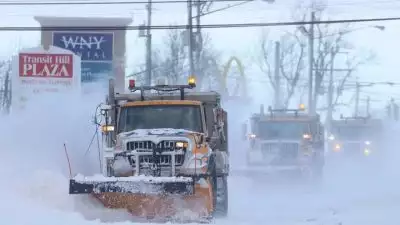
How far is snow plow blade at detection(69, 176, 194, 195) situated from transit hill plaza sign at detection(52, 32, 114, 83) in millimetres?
23699

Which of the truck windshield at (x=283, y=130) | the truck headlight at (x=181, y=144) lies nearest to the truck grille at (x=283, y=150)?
the truck windshield at (x=283, y=130)

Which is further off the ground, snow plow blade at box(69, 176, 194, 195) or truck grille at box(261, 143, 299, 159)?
snow plow blade at box(69, 176, 194, 195)

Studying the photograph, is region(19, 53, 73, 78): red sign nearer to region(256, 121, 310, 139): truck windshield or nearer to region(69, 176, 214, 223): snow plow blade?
region(256, 121, 310, 139): truck windshield

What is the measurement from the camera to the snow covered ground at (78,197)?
15953 mm

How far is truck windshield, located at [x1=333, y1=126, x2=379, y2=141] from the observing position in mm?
43062

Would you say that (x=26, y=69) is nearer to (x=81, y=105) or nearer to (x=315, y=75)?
(x=81, y=105)

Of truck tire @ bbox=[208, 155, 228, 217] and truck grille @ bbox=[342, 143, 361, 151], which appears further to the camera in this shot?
truck grille @ bbox=[342, 143, 361, 151]

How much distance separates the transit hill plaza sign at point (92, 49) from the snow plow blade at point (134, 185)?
23.7m

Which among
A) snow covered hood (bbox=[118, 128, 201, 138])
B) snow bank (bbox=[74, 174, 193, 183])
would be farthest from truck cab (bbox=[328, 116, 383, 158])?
snow bank (bbox=[74, 174, 193, 183])

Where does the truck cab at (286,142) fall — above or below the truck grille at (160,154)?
below

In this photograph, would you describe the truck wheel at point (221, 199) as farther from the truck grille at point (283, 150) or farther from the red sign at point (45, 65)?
the red sign at point (45, 65)

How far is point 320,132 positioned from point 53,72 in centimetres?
986

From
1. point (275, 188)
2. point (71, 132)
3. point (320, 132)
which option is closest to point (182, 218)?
point (71, 132)

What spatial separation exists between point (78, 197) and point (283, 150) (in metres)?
13.9
